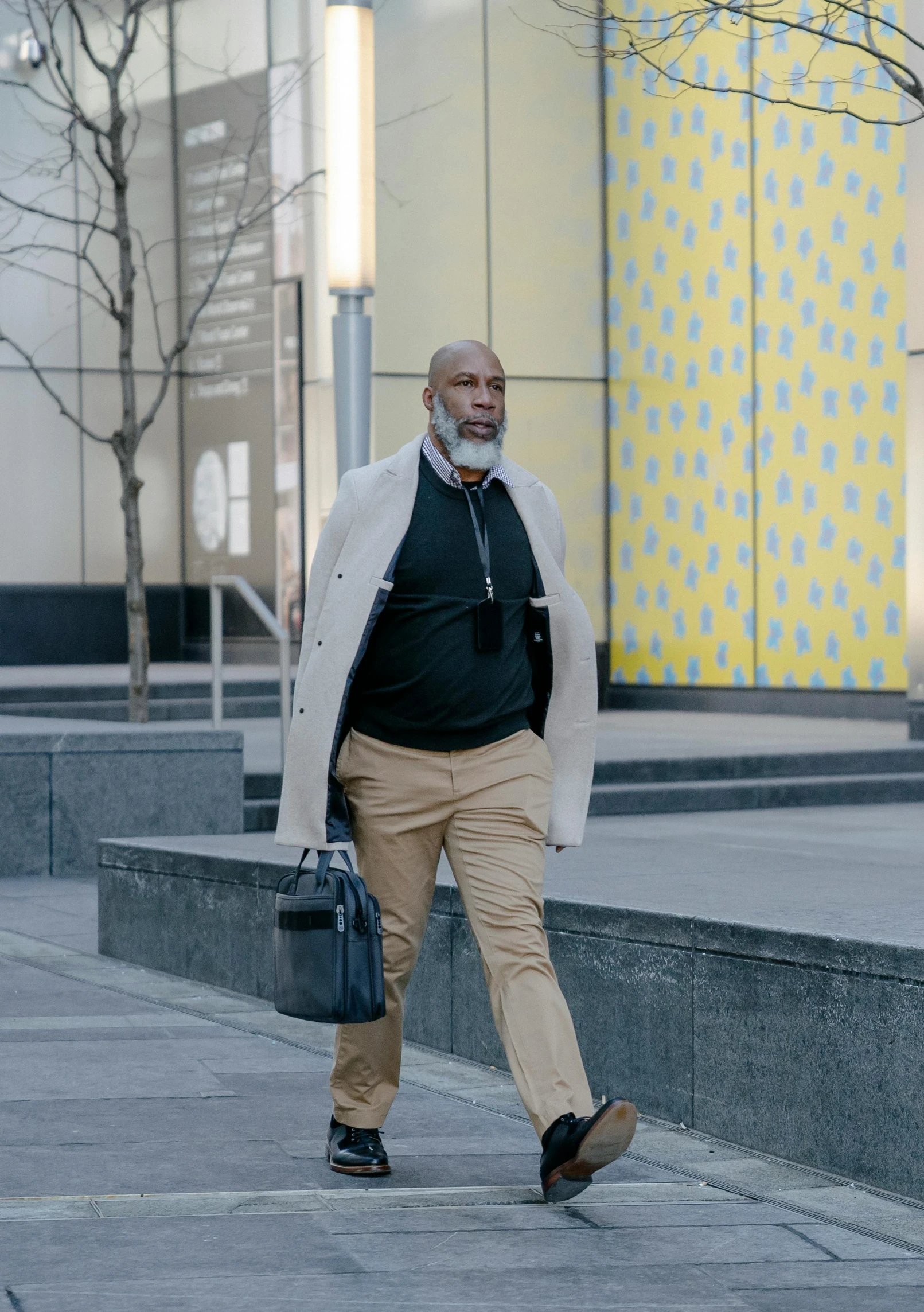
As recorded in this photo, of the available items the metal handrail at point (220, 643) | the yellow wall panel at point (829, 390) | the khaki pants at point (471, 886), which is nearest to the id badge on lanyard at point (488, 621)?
the khaki pants at point (471, 886)

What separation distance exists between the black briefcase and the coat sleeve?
48 centimetres

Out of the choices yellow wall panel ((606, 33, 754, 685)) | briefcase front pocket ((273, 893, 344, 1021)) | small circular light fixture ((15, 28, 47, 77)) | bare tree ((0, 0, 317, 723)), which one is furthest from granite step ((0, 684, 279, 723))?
briefcase front pocket ((273, 893, 344, 1021))

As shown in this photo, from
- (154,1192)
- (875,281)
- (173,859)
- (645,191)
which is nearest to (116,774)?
(173,859)

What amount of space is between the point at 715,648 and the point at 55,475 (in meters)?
7.67

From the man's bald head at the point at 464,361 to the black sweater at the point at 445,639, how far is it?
0.76 feet

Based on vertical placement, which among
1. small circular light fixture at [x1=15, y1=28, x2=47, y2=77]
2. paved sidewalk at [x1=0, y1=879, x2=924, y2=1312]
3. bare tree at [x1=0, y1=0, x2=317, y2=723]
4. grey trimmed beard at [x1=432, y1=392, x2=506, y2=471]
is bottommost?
paved sidewalk at [x1=0, y1=879, x2=924, y2=1312]

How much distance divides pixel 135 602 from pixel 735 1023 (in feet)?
30.0

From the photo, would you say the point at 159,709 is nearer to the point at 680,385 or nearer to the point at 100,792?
the point at 100,792

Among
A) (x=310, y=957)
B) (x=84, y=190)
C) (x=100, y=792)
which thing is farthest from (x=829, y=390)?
(x=310, y=957)

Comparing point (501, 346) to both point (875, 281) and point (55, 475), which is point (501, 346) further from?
point (55, 475)

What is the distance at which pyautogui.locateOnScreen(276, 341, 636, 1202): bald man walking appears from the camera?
4582mm

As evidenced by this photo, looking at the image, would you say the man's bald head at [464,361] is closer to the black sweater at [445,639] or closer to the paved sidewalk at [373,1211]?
the black sweater at [445,639]

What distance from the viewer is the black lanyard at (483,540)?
4.61 m

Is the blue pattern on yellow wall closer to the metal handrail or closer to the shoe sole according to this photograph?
the metal handrail
